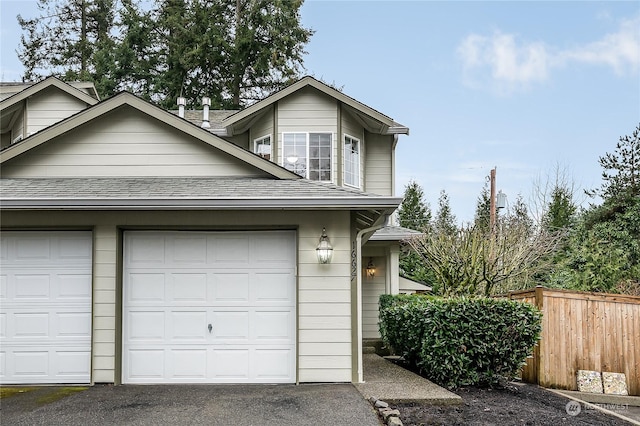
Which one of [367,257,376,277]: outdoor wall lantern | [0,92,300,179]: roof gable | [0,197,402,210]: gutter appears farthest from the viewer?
[367,257,376,277]: outdoor wall lantern

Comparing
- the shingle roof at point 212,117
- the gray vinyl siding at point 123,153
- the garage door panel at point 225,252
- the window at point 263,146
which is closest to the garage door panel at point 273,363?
the garage door panel at point 225,252

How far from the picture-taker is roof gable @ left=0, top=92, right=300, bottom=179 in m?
8.66

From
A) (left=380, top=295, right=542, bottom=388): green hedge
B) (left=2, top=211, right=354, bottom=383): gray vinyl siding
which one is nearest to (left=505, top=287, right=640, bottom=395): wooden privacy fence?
(left=380, top=295, right=542, bottom=388): green hedge

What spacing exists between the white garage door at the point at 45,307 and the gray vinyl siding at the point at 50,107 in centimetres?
641

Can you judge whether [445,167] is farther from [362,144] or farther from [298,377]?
[298,377]

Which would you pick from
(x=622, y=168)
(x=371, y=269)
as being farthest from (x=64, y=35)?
(x=622, y=168)

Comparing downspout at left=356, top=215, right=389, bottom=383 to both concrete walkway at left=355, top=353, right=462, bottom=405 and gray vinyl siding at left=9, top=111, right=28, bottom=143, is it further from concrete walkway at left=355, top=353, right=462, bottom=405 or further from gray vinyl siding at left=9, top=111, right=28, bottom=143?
gray vinyl siding at left=9, top=111, right=28, bottom=143

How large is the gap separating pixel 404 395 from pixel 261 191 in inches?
Result: 130

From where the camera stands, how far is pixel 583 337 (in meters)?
9.65

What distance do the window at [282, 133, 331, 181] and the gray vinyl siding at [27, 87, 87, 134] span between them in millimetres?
5073

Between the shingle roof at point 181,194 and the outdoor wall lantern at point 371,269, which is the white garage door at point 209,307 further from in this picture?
the outdoor wall lantern at point 371,269

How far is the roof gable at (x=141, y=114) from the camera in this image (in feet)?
28.4

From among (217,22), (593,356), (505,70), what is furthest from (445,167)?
(593,356)

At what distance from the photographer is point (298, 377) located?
7719 millimetres
